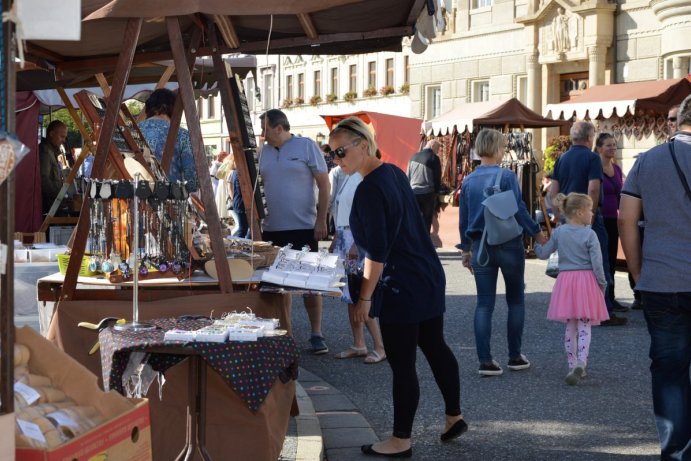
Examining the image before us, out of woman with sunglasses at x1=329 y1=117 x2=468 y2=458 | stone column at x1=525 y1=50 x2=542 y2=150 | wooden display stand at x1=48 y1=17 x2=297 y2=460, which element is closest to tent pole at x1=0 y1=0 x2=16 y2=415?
wooden display stand at x1=48 y1=17 x2=297 y2=460

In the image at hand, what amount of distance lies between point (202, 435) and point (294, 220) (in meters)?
3.91

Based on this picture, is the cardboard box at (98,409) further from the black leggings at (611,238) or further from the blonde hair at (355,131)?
the black leggings at (611,238)

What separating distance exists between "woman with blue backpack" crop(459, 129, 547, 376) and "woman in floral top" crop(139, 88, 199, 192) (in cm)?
213

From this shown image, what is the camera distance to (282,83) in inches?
2199

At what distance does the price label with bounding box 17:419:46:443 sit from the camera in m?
2.89

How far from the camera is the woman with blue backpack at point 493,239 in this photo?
25.5 ft

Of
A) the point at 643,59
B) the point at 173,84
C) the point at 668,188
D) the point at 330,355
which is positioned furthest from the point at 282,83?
the point at 668,188

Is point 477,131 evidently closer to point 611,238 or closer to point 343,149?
point 611,238

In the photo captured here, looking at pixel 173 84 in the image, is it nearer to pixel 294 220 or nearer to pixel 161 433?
pixel 294 220

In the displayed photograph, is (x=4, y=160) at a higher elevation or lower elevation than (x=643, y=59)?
lower

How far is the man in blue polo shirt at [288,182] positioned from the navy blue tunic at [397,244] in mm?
2696

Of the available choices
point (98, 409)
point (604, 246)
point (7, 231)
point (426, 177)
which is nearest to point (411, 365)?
point (98, 409)

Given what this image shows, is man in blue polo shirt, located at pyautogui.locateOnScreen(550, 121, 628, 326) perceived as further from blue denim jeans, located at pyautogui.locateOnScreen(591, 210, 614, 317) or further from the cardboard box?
the cardboard box

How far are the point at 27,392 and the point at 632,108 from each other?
1509 centimetres
